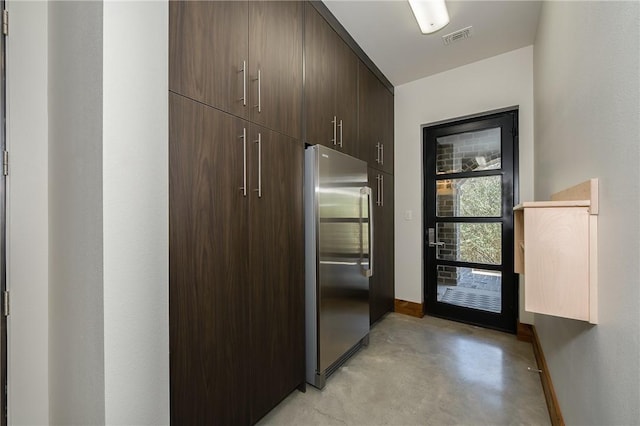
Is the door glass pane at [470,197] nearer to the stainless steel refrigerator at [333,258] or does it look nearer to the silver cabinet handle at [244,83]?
the stainless steel refrigerator at [333,258]

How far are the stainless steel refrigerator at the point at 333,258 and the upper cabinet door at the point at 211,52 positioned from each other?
677 mm

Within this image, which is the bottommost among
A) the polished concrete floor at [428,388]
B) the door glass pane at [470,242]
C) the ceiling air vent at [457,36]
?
the polished concrete floor at [428,388]

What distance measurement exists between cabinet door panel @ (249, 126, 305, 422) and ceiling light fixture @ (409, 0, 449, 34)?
1397 millimetres

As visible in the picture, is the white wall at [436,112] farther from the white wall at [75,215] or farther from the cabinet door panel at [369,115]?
the white wall at [75,215]

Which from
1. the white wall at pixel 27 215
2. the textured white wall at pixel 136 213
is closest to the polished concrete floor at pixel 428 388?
the textured white wall at pixel 136 213

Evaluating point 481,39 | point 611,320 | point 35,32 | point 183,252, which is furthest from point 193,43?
point 481,39

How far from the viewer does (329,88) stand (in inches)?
89.4

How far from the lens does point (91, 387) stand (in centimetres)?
94

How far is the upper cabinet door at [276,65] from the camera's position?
1586mm

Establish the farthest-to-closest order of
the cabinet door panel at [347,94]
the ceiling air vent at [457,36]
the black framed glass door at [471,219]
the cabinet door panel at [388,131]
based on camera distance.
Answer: the cabinet door panel at [388,131], the black framed glass door at [471,219], the ceiling air vent at [457,36], the cabinet door panel at [347,94]

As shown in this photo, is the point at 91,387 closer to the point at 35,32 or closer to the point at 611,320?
the point at 35,32

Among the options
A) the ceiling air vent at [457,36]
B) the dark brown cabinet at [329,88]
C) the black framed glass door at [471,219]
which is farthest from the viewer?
the black framed glass door at [471,219]

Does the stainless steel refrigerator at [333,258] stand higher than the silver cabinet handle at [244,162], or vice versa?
the silver cabinet handle at [244,162]

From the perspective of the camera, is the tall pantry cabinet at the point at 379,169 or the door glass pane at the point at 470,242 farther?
the door glass pane at the point at 470,242
